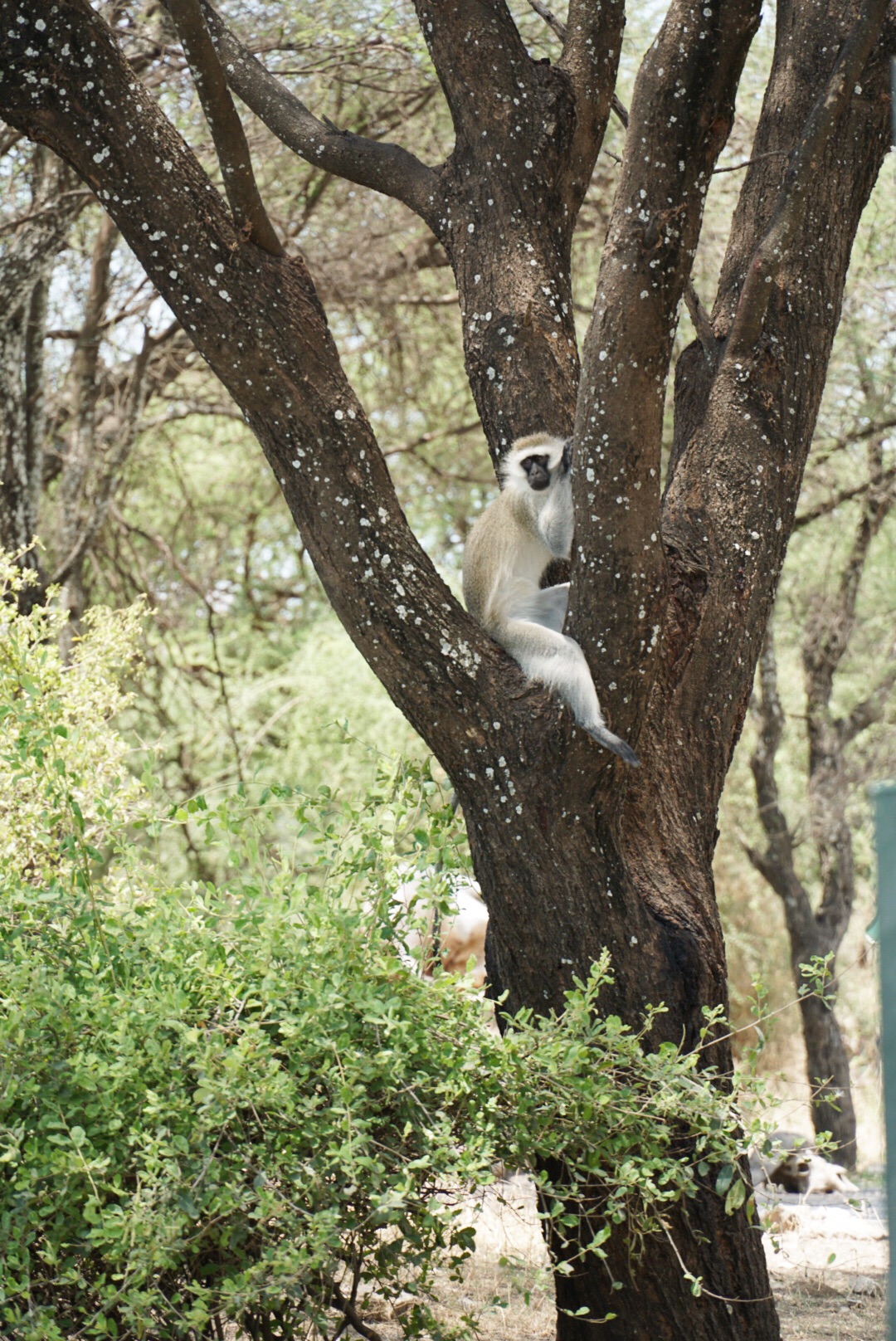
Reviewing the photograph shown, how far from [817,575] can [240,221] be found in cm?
762

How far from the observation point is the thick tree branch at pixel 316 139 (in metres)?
4.05

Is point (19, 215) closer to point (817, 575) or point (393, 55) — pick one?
point (393, 55)

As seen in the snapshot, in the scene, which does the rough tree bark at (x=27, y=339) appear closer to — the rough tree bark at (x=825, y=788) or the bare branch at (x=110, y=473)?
the bare branch at (x=110, y=473)

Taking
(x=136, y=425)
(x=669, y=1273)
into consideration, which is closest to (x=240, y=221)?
(x=669, y=1273)

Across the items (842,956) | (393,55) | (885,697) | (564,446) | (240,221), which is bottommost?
(842,956)

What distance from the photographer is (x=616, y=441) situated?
9.27 feet

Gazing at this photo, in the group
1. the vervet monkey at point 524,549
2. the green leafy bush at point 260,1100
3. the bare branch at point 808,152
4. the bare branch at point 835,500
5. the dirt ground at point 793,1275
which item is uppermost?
the bare branch at point 808,152

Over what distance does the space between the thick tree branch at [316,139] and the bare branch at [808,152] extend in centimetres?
124

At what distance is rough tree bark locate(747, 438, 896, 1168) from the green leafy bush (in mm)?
6043

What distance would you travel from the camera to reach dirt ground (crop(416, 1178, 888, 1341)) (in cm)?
363

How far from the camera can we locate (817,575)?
10039mm

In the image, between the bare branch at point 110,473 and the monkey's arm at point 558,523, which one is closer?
the monkey's arm at point 558,523

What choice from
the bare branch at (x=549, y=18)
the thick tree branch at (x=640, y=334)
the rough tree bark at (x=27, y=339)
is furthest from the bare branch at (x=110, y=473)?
the thick tree branch at (x=640, y=334)

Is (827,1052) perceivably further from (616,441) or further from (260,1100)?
(260,1100)
